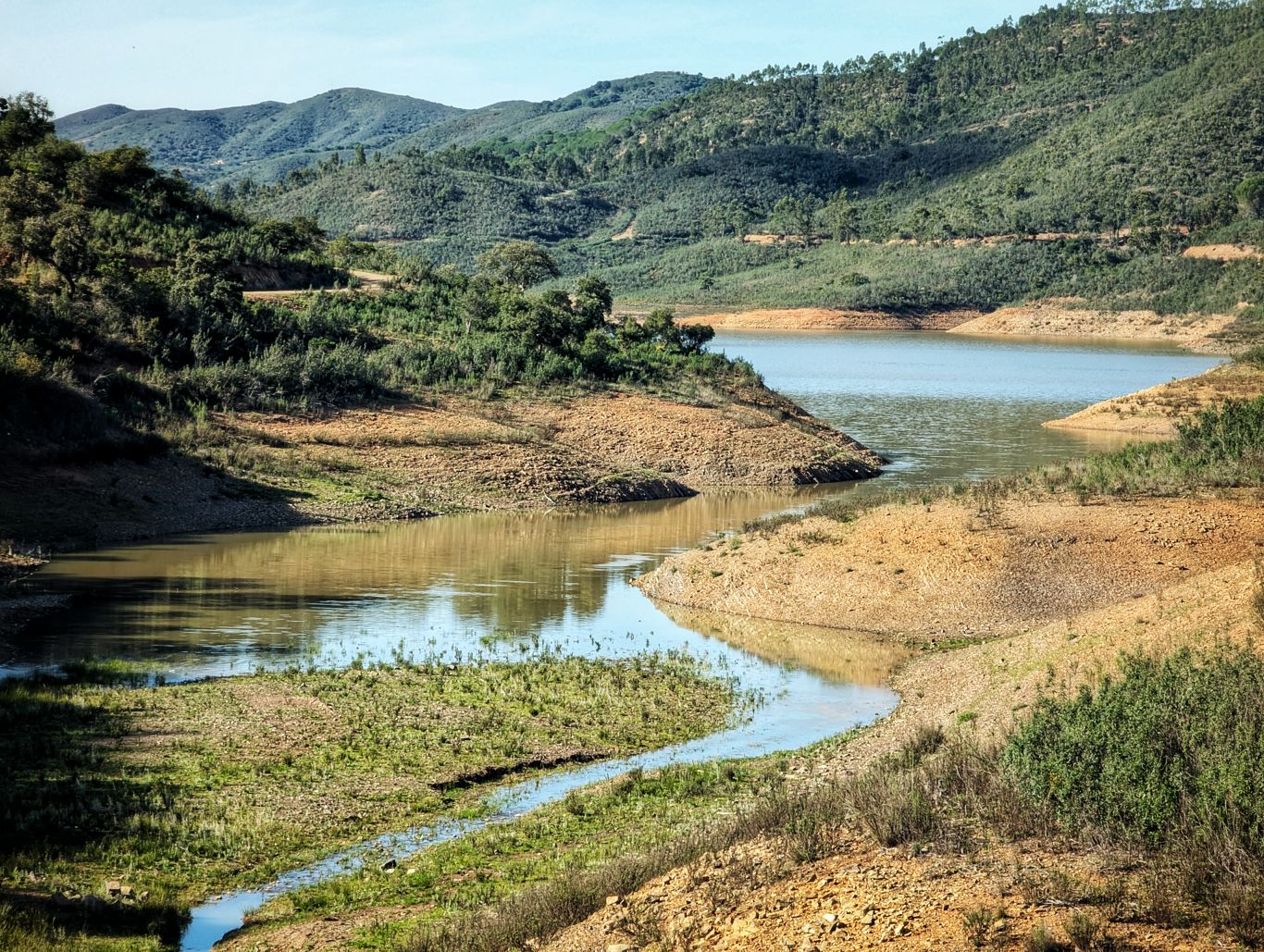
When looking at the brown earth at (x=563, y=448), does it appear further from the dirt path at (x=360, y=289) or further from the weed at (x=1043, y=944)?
the weed at (x=1043, y=944)

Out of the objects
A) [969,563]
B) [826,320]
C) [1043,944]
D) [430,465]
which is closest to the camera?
[1043,944]

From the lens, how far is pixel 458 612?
1049 inches

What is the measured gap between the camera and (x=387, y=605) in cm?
2697

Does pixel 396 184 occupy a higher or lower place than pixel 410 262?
higher

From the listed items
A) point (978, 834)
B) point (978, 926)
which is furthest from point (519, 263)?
point (978, 926)

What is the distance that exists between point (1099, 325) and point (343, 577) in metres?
105

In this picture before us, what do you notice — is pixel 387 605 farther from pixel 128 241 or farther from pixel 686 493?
pixel 128 241

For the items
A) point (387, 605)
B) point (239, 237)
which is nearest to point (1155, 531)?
point (387, 605)

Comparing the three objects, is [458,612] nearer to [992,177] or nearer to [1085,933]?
[1085,933]

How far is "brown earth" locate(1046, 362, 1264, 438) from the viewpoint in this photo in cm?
5656

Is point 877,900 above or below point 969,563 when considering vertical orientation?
above

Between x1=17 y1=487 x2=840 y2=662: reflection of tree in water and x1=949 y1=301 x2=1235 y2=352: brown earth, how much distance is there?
3261 inches

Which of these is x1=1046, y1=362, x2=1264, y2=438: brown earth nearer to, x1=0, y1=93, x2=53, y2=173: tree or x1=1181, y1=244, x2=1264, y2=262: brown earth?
x1=0, y1=93, x2=53, y2=173: tree

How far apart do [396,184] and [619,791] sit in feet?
498
